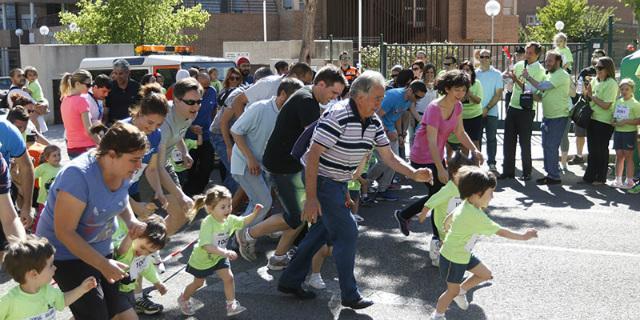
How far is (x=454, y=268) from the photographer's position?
5191 mm

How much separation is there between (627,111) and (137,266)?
24.9 feet

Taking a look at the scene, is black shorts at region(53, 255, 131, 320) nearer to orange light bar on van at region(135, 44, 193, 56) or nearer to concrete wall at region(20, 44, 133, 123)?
orange light bar on van at region(135, 44, 193, 56)

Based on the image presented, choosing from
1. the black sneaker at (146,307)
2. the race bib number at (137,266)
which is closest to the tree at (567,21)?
the black sneaker at (146,307)

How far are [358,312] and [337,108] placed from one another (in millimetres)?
1546

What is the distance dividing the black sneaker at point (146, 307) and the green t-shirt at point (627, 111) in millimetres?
7256

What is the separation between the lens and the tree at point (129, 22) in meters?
25.3

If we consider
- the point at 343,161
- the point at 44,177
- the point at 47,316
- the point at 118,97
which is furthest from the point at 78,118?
the point at 47,316

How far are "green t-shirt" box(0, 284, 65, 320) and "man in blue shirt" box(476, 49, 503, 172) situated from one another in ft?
27.5

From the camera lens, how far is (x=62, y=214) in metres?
3.76

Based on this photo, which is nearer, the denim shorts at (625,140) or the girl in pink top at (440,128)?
the girl in pink top at (440,128)

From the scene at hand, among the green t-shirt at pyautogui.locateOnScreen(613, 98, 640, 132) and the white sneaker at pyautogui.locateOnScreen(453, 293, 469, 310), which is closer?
the white sneaker at pyautogui.locateOnScreen(453, 293, 469, 310)

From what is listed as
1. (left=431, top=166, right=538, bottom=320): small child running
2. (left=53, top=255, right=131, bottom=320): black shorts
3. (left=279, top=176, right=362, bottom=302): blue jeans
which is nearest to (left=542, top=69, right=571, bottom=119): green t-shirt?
(left=431, top=166, right=538, bottom=320): small child running

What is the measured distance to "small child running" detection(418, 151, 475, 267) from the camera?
597 cm

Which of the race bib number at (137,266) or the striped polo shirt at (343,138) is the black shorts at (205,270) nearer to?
the race bib number at (137,266)
